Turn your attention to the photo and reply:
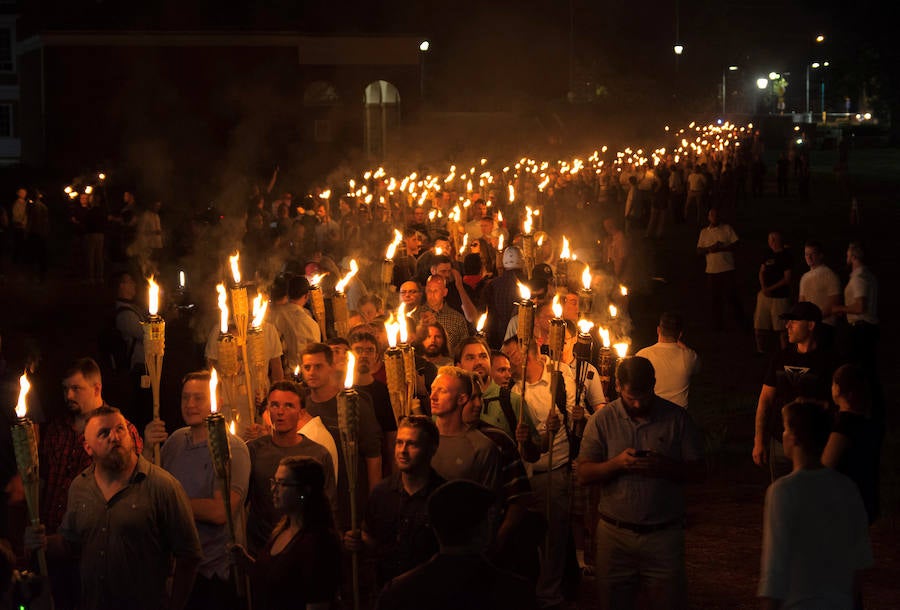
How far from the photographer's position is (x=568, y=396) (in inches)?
307

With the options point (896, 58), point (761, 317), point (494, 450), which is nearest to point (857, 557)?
point (494, 450)

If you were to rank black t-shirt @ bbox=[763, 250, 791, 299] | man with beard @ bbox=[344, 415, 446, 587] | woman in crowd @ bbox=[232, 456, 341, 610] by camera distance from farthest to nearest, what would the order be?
black t-shirt @ bbox=[763, 250, 791, 299], man with beard @ bbox=[344, 415, 446, 587], woman in crowd @ bbox=[232, 456, 341, 610]

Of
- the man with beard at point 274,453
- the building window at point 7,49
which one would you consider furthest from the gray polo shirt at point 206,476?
the building window at point 7,49

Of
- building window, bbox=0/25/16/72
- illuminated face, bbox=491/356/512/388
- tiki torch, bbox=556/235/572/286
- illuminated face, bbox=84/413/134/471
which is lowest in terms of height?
illuminated face, bbox=84/413/134/471

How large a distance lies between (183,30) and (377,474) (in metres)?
42.2

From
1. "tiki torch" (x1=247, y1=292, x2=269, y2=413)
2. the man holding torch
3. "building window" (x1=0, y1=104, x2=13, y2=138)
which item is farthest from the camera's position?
"building window" (x1=0, y1=104, x2=13, y2=138)

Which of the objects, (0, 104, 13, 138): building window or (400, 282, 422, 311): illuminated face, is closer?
(400, 282, 422, 311): illuminated face

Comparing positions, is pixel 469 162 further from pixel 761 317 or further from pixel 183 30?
pixel 761 317

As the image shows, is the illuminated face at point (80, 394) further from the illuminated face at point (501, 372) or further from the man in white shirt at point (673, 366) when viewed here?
Result: the man in white shirt at point (673, 366)

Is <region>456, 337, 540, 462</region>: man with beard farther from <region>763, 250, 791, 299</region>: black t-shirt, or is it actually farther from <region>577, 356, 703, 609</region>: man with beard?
<region>763, 250, 791, 299</region>: black t-shirt

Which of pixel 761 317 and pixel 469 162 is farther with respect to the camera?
pixel 469 162

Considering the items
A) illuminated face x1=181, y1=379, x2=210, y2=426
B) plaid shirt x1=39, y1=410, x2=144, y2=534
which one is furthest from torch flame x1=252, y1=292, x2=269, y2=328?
plaid shirt x1=39, y1=410, x2=144, y2=534

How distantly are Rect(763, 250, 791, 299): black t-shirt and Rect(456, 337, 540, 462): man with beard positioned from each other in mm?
8290

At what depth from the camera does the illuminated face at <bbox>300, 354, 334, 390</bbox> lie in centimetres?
740
